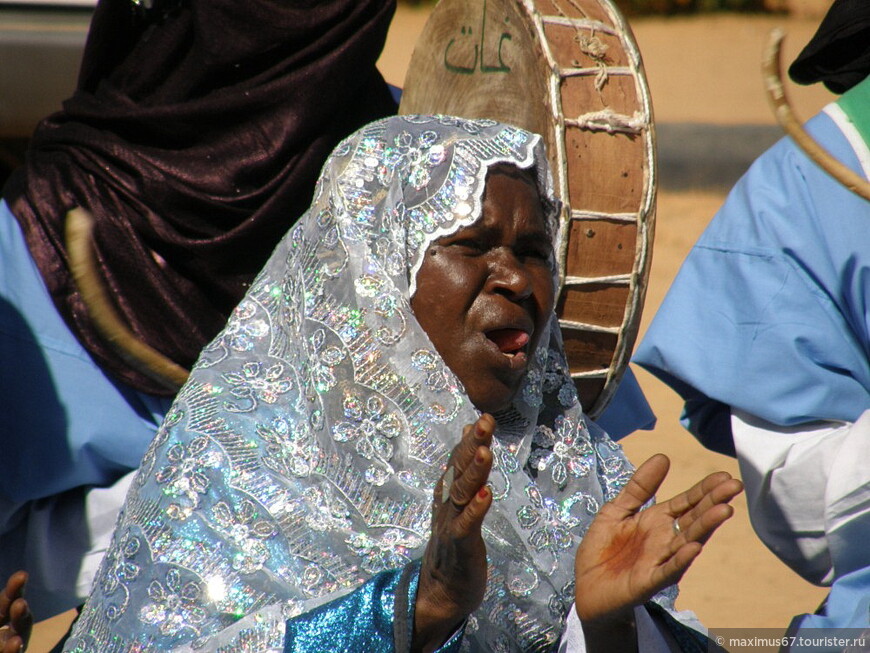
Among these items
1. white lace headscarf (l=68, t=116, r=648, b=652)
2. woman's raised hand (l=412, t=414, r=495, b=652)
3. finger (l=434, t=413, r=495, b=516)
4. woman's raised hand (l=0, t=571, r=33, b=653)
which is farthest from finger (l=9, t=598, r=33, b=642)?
finger (l=434, t=413, r=495, b=516)

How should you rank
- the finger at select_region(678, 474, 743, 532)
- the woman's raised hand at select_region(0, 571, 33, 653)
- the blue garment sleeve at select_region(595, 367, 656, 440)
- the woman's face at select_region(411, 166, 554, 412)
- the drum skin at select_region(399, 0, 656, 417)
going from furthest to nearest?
the blue garment sleeve at select_region(595, 367, 656, 440) → the drum skin at select_region(399, 0, 656, 417) → the woman's face at select_region(411, 166, 554, 412) → the woman's raised hand at select_region(0, 571, 33, 653) → the finger at select_region(678, 474, 743, 532)

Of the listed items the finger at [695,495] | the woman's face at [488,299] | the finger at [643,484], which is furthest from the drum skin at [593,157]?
the finger at [695,495]

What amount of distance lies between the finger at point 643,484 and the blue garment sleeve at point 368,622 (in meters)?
0.39

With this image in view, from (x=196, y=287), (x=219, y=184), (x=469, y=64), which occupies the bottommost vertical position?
(x=196, y=287)

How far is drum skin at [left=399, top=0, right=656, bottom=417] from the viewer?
331 centimetres

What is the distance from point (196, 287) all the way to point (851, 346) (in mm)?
1776

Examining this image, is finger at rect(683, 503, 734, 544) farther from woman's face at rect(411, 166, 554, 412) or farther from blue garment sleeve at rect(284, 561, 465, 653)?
woman's face at rect(411, 166, 554, 412)

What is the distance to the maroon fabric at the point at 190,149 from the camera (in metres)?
3.51

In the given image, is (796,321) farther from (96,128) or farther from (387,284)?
(96,128)

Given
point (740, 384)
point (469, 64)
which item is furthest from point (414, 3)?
point (740, 384)

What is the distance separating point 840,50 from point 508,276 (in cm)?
122

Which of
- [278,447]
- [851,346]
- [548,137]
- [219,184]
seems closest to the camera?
[278,447]

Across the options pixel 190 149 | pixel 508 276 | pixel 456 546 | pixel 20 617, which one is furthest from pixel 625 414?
pixel 20 617

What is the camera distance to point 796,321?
2967 millimetres
